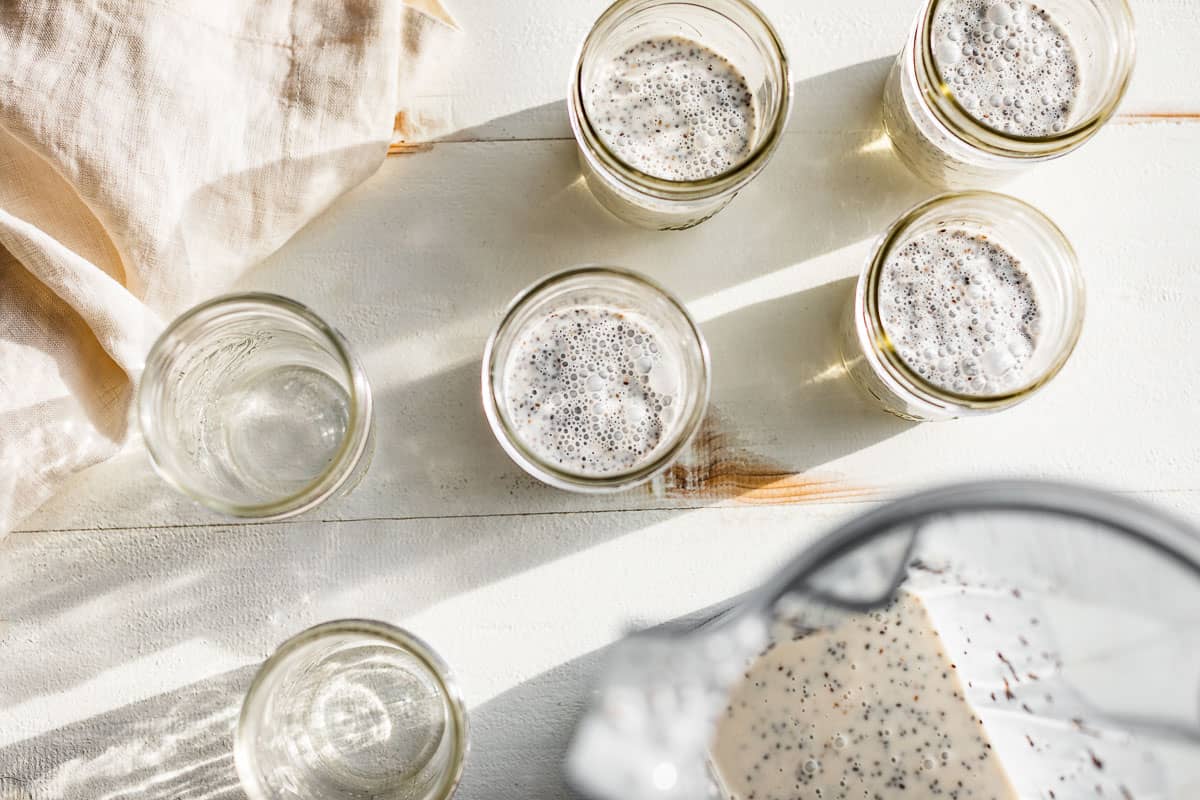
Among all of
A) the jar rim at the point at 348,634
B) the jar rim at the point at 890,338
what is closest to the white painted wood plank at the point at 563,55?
the jar rim at the point at 890,338

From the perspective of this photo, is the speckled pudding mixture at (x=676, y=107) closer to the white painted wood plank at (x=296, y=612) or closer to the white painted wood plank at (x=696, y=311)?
the white painted wood plank at (x=696, y=311)

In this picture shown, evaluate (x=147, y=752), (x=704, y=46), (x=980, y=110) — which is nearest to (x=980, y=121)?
(x=980, y=110)

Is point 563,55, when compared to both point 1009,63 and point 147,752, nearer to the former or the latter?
point 1009,63

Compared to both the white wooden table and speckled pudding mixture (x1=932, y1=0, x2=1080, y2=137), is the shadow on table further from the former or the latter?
speckled pudding mixture (x1=932, y1=0, x2=1080, y2=137)

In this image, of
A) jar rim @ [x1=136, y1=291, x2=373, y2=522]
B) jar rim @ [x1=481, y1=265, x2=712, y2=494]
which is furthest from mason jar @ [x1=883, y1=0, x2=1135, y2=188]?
jar rim @ [x1=136, y1=291, x2=373, y2=522]

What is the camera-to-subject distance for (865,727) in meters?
0.64

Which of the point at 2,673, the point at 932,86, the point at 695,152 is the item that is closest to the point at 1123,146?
the point at 932,86

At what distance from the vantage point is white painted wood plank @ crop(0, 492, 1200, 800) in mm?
834

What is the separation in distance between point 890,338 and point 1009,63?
26cm

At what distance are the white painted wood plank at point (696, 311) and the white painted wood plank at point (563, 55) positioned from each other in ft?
0.09

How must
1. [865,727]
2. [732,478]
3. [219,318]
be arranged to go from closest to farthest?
[865,727]
[219,318]
[732,478]

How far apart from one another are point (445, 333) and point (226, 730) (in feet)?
1.23

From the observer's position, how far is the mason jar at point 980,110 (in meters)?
0.78

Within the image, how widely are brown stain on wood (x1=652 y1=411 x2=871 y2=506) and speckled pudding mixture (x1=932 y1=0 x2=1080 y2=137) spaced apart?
0.33 metres
